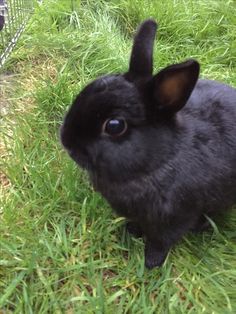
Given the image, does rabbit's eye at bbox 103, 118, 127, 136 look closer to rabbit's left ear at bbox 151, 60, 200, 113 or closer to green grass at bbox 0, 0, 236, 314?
rabbit's left ear at bbox 151, 60, 200, 113

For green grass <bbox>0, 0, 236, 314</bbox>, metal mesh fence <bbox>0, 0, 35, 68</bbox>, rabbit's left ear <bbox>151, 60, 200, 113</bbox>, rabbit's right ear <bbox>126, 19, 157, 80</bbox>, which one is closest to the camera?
rabbit's left ear <bbox>151, 60, 200, 113</bbox>

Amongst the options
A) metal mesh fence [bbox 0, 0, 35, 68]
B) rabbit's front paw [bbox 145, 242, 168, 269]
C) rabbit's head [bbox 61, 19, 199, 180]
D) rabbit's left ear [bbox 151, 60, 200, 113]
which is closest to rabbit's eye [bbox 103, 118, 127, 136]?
rabbit's head [bbox 61, 19, 199, 180]

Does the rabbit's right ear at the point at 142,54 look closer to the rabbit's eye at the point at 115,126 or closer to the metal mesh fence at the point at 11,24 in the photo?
the rabbit's eye at the point at 115,126

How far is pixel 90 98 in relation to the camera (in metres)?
1.75

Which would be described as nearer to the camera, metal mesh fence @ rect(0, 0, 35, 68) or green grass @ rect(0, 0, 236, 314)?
green grass @ rect(0, 0, 236, 314)

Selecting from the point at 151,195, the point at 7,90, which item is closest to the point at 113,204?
the point at 151,195

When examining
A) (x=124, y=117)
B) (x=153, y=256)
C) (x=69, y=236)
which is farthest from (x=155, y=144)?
(x=69, y=236)

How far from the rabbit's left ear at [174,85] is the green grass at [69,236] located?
62cm

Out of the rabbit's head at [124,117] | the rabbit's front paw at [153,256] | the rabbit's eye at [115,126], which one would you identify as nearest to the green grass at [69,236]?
the rabbit's front paw at [153,256]

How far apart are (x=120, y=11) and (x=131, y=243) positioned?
1911mm

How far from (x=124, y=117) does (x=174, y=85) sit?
0.62 feet

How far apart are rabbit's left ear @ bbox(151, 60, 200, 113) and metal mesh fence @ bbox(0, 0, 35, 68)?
1.39 meters

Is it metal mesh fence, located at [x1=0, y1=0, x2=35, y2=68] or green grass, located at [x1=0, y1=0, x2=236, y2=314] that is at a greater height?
metal mesh fence, located at [x1=0, y1=0, x2=35, y2=68]

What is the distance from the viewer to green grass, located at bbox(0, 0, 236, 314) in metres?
1.98
